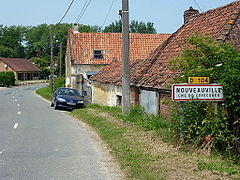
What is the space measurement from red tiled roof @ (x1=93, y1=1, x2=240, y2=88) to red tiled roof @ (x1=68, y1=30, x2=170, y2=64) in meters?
17.6

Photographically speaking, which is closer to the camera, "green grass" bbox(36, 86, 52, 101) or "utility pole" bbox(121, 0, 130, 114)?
"utility pole" bbox(121, 0, 130, 114)

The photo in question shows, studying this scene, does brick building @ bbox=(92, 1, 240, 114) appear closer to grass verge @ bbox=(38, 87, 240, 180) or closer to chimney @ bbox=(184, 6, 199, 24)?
chimney @ bbox=(184, 6, 199, 24)

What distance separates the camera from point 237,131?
845 centimetres

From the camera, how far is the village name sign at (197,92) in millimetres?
8508

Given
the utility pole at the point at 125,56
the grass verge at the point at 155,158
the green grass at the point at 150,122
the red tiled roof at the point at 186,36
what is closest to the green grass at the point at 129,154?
the grass verge at the point at 155,158

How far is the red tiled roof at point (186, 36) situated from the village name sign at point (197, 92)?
3.87 m

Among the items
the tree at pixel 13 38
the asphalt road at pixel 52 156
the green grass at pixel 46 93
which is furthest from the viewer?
the tree at pixel 13 38

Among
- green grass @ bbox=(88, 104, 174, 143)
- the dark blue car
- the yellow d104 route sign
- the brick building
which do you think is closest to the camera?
the yellow d104 route sign

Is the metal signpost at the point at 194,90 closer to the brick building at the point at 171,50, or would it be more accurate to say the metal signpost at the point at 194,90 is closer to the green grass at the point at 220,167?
the green grass at the point at 220,167

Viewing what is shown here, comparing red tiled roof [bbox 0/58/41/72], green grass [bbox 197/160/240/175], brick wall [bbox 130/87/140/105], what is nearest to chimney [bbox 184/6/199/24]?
brick wall [bbox 130/87/140/105]

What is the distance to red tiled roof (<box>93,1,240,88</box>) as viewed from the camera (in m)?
13.4

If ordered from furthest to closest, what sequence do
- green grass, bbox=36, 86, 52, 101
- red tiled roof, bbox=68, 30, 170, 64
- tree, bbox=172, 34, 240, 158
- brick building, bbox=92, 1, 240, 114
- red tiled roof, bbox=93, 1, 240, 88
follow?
1. green grass, bbox=36, 86, 52, 101
2. red tiled roof, bbox=68, 30, 170, 64
3. brick building, bbox=92, 1, 240, 114
4. red tiled roof, bbox=93, 1, 240, 88
5. tree, bbox=172, 34, 240, 158

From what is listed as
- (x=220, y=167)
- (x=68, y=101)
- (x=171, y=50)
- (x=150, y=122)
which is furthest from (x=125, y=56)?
(x=68, y=101)

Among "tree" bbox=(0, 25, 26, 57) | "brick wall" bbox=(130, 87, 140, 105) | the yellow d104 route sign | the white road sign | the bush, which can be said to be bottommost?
"brick wall" bbox=(130, 87, 140, 105)
